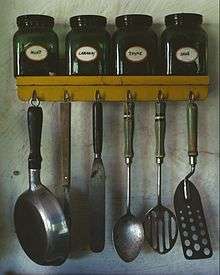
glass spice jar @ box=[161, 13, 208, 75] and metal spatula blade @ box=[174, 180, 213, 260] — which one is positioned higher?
glass spice jar @ box=[161, 13, 208, 75]

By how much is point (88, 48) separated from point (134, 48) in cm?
7

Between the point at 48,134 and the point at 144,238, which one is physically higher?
the point at 48,134

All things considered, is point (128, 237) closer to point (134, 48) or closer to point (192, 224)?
point (192, 224)

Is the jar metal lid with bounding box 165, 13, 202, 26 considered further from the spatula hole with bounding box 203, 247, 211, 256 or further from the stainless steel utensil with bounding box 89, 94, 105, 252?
the spatula hole with bounding box 203, 247, 211, 256

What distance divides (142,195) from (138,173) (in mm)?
39

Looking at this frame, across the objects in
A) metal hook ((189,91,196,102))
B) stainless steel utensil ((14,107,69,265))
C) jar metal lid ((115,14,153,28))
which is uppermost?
jar metal lid ((115,14,153,28))

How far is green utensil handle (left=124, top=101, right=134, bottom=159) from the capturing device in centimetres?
93

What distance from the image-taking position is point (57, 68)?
0.92 m

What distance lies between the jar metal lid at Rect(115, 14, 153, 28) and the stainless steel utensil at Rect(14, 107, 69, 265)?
0.64 ft

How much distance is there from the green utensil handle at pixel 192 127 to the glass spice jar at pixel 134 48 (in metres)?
0.09

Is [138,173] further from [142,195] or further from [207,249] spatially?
[207,249]

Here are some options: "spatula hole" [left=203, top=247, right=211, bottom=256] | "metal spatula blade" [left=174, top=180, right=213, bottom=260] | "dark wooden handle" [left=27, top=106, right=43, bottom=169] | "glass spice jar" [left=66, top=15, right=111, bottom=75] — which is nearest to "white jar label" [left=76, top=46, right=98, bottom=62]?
"glass spice jar" [left=66, top=15, right=111, bottom=75]

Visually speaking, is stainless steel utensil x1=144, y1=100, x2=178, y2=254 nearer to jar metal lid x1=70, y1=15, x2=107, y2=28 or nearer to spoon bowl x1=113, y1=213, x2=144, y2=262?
spoon bowl x1=113, y1=213, x2=144, y2=262

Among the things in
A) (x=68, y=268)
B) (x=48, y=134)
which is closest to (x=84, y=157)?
(x=48, y=134)
